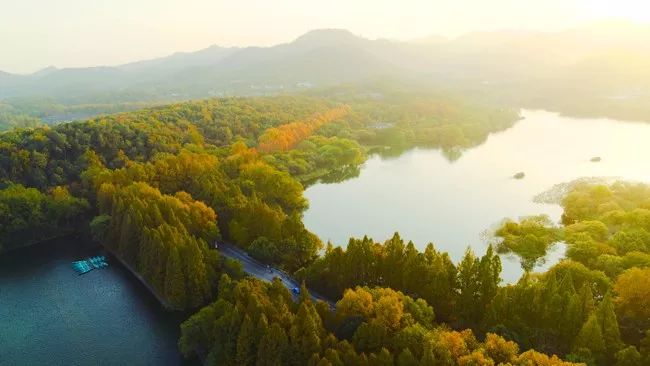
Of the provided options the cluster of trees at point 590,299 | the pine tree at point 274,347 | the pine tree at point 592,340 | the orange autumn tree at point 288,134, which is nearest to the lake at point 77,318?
the pine tree at point 274,347

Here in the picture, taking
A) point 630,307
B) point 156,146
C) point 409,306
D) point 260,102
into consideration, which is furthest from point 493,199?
point 260,102

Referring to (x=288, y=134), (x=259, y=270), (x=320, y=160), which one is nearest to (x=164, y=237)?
(x=259, y=270)

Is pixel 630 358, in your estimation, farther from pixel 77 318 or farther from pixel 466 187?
pixel 466 187

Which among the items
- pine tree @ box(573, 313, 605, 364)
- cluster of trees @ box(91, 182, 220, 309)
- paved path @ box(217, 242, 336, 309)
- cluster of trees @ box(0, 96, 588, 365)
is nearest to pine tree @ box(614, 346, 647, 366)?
pine tree @ box(573, 313, 605, 364)

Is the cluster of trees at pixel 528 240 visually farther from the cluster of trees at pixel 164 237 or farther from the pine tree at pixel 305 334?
the cluster of trees at pixel 164 237

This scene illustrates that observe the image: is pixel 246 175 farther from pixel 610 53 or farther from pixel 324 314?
pixel 610 53

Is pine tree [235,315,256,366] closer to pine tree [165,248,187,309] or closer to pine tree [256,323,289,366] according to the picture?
pine tree [256,323,289,366]
